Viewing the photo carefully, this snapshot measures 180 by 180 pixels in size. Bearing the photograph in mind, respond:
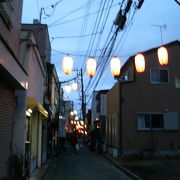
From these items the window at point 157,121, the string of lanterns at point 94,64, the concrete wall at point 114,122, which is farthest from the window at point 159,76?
the string of lanterns at point 94,64

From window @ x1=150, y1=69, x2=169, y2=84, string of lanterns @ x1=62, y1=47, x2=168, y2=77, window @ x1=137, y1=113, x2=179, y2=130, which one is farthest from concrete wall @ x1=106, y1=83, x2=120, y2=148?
string of lanterns @ x1=62, y1=47, x2=168, y2=77

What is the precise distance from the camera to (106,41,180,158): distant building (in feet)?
71.5

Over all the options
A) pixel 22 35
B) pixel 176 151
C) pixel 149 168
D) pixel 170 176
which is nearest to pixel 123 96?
pixel 176 151

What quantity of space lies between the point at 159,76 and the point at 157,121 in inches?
130

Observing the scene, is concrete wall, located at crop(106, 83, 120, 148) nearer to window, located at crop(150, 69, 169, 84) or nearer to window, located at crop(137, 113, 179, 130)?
window, located at crop(137, 113, 179, 130)

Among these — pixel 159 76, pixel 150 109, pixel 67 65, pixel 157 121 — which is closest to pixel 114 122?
pixel 150 109

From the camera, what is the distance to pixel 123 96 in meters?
22.3

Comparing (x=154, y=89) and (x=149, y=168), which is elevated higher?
(x=154, y=89)

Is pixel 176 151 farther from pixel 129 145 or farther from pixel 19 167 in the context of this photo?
pixel 19 167

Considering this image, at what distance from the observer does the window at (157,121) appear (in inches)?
869

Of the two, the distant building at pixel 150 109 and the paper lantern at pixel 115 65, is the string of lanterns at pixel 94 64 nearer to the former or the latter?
the paper lantern at pixel 115 65

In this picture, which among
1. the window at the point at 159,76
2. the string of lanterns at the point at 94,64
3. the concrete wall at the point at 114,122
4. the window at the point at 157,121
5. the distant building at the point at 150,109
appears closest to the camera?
the string of lanterns at the point at 94,64

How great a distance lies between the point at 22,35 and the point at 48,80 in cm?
1075

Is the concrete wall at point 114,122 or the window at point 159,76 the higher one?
the window at point 159,76
